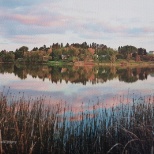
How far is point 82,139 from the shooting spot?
776cm

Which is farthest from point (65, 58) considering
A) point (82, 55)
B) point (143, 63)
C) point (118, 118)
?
point (118, 118)

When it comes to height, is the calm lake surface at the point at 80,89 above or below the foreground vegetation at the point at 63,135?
below

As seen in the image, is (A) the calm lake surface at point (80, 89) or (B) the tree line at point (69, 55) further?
(B) the tree line at point (69, 55)

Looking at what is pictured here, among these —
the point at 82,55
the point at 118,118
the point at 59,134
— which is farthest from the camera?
the point at 82,55

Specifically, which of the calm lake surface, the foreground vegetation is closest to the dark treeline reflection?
the calm lake surface

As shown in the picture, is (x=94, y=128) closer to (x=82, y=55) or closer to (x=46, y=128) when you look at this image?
(x=46, y=128)

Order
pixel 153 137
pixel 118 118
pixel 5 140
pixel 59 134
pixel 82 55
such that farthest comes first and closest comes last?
pixel 82 55
pixel 118 118
pixel 59 134
pixel 5 140
pixel 153 137

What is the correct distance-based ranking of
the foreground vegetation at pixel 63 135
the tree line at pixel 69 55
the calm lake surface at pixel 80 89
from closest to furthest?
the foreground vegetation at pixel 63 135, the calm lake surface at pixel 80 89, the tree line at pixel 69 55

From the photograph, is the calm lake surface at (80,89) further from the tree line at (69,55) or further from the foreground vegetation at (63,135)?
the tree line at (69,55)

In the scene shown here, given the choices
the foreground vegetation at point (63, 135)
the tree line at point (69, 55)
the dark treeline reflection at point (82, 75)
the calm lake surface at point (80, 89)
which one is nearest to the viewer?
the foreground vegetation at point (63, 135)

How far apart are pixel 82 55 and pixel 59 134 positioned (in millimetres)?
89332

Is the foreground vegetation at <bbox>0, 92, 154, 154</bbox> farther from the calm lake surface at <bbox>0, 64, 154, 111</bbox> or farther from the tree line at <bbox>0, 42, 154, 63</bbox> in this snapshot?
the tree line at <bbox>0, 42, 154, 63</bbox>

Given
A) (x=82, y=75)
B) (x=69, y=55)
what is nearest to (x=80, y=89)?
(x=82, y=75)

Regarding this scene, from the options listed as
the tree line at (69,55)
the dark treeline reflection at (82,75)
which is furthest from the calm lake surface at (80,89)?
the tree line at (69,55)
